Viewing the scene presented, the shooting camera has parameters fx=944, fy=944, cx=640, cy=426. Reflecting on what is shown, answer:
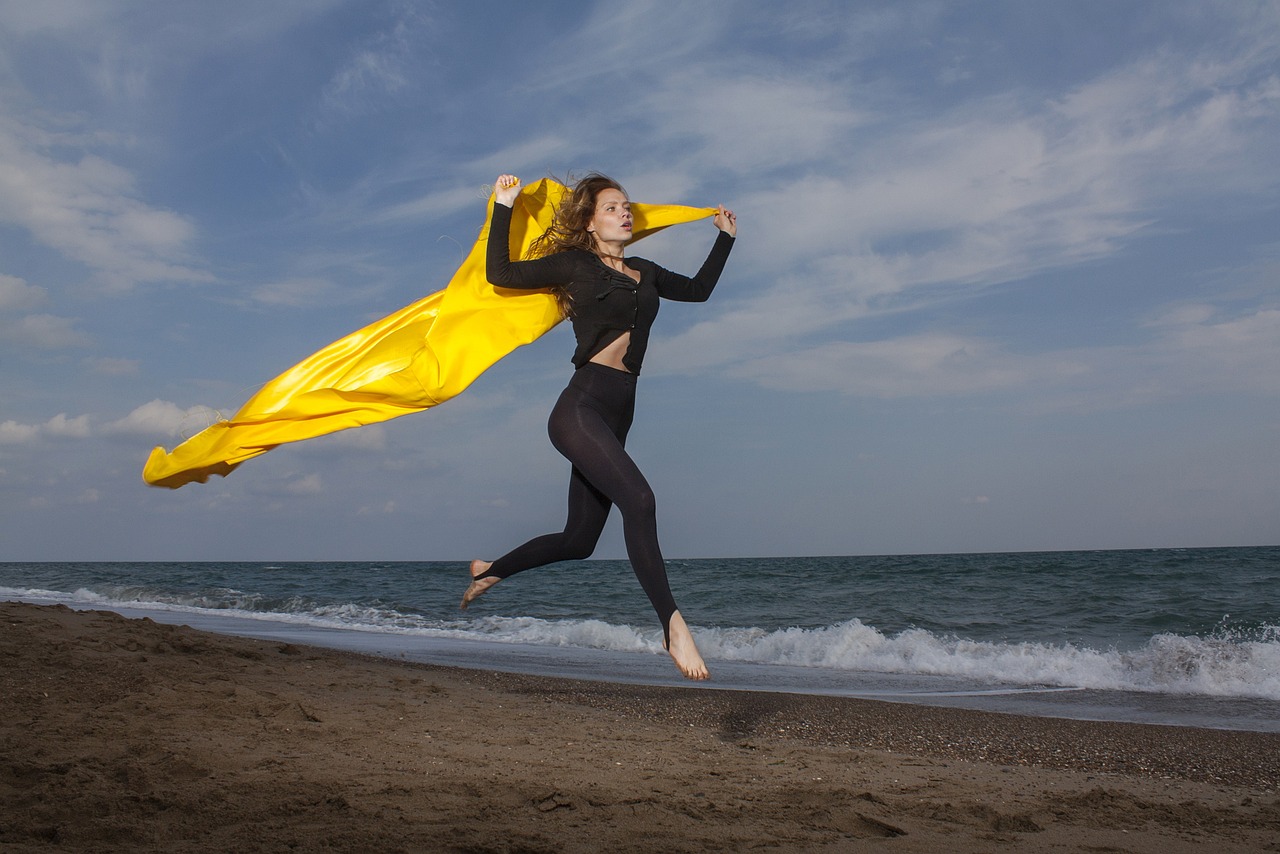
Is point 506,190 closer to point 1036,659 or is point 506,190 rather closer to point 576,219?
point 576,219

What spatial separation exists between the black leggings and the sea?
4599mm

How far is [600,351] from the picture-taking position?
4262mm

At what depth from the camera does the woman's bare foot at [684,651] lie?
376 centimetres

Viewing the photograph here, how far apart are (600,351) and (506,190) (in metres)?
0.88

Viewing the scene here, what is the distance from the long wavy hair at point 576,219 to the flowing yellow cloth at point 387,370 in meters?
0.23

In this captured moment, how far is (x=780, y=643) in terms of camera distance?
520 inches

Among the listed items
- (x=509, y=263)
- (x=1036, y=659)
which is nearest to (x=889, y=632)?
(x=1036, y=659)

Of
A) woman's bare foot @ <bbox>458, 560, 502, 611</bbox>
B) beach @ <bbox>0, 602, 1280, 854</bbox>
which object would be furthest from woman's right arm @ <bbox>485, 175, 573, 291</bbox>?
beach @ <bbox>0, 602, 1280, 854</bbox>

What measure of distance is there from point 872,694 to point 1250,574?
22669 mm

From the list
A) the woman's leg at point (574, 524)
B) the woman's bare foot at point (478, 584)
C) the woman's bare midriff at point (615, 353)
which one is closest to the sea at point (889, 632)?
the woman's bare foot at point (478, 584)

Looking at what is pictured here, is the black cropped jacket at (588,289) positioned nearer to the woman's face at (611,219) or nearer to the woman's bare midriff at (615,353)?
the woman's bare midriff at (615,353)

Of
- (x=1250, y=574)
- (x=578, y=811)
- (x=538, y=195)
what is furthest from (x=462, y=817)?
(x=1250, y=574)

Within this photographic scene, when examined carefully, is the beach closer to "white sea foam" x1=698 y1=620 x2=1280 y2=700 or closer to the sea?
the sea

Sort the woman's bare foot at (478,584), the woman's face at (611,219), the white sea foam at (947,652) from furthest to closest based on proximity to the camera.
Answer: the white sea foam at (947,652), the woman's bare foot at (478,584), the woman's face at (611,219)
